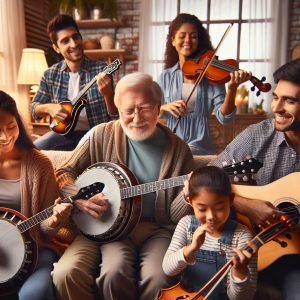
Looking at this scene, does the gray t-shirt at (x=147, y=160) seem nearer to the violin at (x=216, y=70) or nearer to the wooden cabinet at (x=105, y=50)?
the violin at (x=216, y=70)

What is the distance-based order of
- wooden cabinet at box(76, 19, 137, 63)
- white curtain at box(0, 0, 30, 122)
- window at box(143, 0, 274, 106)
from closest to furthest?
white curtain at box(0, 0, 30, 122)
wooden cabinet at box(76, 19, 137, 63)
window at box(143, 0, 274, 106)

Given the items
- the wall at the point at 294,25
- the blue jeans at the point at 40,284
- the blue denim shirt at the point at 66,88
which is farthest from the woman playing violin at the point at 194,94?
the wall at the point at 294,25

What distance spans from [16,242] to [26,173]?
20 cm

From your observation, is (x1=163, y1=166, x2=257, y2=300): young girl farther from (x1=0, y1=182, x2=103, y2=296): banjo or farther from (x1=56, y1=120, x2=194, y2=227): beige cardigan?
(x1=0, y1=182, x2=103, y2=296): banjo

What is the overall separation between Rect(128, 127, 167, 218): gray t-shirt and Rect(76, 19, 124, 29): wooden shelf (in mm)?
2678

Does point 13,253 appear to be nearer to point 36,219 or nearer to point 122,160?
point 36,219

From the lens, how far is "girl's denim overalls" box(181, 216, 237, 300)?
84 cm

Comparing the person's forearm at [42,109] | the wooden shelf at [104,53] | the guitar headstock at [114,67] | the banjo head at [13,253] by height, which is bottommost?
the banjo head at [13,253]

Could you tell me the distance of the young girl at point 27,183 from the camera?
96cm

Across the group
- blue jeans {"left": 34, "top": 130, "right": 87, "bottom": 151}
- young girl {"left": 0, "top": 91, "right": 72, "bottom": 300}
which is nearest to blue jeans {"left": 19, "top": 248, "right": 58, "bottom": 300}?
young girl {"left": 0, "top": 91, "right": 72, "bottom": 300}

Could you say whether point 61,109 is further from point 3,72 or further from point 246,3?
point 246,3

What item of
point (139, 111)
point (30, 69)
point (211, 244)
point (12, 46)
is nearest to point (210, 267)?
point (211, 244)

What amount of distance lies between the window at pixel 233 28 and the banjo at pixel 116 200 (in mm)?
2778

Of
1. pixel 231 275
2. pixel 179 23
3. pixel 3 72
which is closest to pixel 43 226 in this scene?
pixel 231 275
